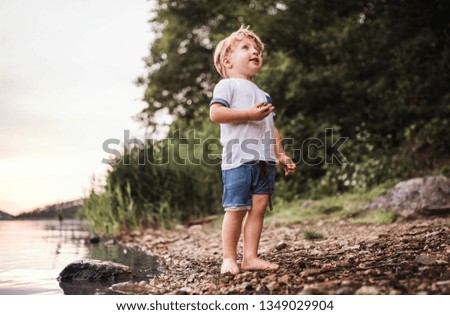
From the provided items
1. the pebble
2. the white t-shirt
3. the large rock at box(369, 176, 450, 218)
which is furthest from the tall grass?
the pebble

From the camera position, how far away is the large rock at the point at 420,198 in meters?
5.43

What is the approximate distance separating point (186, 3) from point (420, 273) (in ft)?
31.8

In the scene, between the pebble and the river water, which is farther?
the river water

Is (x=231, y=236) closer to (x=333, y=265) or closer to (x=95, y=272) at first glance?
(x=333, y=265)

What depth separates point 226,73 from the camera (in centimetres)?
313

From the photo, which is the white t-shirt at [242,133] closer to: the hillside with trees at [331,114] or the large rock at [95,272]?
the large rock at [95,272]

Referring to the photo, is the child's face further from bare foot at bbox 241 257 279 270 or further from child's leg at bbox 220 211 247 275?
bare foot at bbox 241 257 279 270

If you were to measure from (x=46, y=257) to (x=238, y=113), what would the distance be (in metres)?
2.56

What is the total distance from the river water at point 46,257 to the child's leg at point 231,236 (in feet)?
2.29

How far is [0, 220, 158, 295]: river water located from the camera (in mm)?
3221

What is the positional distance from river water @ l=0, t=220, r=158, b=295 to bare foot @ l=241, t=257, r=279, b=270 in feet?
2.57

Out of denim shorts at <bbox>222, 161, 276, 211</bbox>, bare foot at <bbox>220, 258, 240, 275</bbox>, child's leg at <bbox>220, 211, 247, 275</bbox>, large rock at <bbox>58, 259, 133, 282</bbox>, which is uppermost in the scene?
denim shorts at <bbox>222, 161, 276, 211</bbox>
